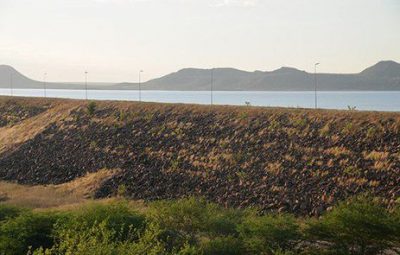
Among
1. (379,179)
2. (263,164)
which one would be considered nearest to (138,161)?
(263,164)

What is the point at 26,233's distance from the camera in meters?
22.2

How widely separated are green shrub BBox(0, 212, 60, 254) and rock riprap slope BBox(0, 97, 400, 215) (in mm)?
15151

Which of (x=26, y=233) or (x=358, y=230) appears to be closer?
(x=358, y=230)

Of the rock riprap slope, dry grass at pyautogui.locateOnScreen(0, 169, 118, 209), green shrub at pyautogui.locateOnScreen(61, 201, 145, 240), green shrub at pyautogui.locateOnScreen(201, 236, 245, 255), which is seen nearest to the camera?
green shrub at pyautogui.locateOnScreen(201, 236, 245, 255)

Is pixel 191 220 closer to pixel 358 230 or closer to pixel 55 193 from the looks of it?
pixel 358 230

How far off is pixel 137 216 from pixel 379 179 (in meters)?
15.7

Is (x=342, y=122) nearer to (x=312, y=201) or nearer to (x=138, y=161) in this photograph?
(x=312, y=201)

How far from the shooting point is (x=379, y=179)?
3312cm

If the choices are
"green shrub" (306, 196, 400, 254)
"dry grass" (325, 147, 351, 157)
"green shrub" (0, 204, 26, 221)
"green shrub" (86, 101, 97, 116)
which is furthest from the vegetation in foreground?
"green shrub" (86, 101, 97, 116)

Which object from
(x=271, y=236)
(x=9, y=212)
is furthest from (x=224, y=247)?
(x=9, y=212)

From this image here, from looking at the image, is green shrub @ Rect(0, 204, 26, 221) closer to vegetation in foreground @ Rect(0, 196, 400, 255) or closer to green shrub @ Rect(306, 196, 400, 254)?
vegetation in foreground @ Rect(0, 196, 400, 255)

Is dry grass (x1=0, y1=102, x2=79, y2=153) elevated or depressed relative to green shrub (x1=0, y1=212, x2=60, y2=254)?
elevated

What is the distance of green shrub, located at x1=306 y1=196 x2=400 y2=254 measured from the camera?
20.9 metres

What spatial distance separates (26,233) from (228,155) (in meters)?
22.1
